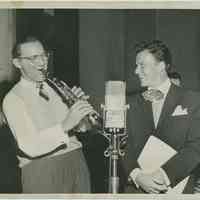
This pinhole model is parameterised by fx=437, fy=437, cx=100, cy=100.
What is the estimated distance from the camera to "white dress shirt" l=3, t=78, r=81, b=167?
4.43ft

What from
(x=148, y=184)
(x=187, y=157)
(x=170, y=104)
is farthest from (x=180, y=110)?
(x=148, y=184)

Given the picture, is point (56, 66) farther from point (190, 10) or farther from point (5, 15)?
point (190, 10)

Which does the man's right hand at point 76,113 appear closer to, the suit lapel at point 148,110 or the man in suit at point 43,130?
the man in suit at point 43,130

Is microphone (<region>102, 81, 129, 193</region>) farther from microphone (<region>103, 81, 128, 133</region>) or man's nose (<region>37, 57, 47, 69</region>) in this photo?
man's nose (<region>37, 57, 47, 69</region>)

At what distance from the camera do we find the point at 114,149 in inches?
53.3

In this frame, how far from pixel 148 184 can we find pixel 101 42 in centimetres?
46

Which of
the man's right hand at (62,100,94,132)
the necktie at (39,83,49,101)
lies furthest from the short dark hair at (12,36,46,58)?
the man's right hand at (62,100,94,132)

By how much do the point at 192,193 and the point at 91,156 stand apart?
332mm

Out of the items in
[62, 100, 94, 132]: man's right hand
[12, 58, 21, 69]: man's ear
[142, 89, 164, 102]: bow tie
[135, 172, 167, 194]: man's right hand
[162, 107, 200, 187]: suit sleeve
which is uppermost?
[12, 58, 21, 69]: man's ear

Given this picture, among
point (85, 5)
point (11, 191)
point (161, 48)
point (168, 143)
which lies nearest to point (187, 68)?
point (161, 48)

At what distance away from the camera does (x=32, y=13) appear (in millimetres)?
1352

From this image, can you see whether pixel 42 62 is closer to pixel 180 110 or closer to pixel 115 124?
pixel 115 124

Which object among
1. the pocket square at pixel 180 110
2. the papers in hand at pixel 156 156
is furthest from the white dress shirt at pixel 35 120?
the pocket square at pixel 180 110

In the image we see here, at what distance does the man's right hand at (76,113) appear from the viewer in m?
1.36
